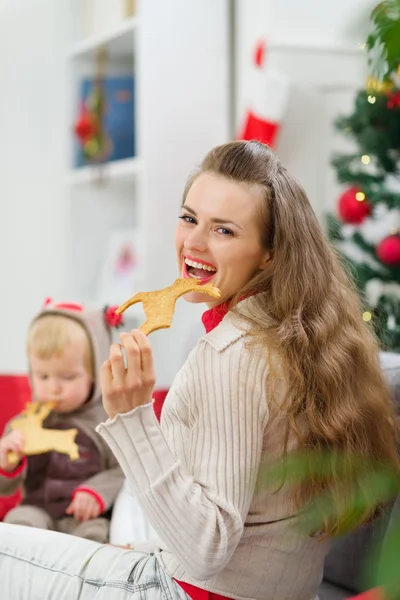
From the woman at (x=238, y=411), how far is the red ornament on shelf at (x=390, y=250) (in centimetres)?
115

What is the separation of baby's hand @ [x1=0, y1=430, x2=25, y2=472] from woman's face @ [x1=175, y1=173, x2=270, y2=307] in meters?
0.71

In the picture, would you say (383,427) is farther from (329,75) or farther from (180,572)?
(329,75)

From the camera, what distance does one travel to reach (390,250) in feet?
7.79

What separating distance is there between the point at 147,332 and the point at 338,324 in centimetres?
29

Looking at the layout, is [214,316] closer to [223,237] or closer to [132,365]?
[223,237]

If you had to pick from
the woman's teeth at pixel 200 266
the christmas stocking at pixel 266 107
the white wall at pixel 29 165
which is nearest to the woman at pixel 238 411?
the woman's teeth at pixel 200 266

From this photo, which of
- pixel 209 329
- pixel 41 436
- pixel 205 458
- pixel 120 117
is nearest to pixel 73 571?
pixel 205 458

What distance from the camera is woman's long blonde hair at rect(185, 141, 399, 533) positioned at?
110 cm

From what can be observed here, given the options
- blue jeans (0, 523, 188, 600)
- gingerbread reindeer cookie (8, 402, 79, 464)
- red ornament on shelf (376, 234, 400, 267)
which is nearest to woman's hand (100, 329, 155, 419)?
blue jeans (0, 523, 188, 600)

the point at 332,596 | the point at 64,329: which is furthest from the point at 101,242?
the point at 332,596

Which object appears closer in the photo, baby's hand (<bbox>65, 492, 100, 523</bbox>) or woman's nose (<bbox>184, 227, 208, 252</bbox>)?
woman's nose (<bbox>184, 227, 208, 252</bbox>)

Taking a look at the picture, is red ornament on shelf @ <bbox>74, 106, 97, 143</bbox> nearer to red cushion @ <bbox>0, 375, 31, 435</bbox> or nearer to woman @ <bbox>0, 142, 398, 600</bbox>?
red cushion @ <bbox>0, 375, 31, 435</bbox>

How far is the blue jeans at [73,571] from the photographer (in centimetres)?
114

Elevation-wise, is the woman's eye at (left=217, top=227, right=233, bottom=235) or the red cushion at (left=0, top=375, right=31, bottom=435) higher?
the woman's eye at (left=217, top=227, right=233, bottom=235)
